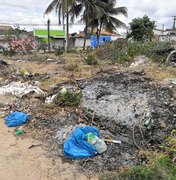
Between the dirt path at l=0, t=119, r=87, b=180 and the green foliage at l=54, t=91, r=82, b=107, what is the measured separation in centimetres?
160

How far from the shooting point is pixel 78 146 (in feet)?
14.5

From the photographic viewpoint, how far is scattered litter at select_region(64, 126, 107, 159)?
4.27m

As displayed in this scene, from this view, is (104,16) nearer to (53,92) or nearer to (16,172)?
(53,92)

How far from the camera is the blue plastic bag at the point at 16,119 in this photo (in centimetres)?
557

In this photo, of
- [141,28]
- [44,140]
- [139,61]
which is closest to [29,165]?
[44,140]

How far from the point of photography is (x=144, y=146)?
4.61 m

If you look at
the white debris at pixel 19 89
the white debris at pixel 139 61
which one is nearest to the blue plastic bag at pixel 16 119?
the white debris at pixel 19 89

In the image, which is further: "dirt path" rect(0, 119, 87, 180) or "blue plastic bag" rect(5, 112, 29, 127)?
"blue plastic bag" rect(5, 112, 29, 127)

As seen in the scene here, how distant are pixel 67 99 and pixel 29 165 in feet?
8.14

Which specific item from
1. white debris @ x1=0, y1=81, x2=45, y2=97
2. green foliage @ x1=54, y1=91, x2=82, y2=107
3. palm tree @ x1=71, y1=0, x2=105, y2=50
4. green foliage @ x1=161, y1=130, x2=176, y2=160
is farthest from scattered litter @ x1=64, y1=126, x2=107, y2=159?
palm tree @ x1=71, y1=0, x2=105, y2=50

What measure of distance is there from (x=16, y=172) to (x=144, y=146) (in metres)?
2.25

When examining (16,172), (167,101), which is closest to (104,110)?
(167,101)

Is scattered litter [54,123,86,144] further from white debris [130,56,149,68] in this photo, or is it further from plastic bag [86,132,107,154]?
white debris [130,56,149,68]

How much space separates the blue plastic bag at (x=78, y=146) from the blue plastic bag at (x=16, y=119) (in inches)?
58.1
